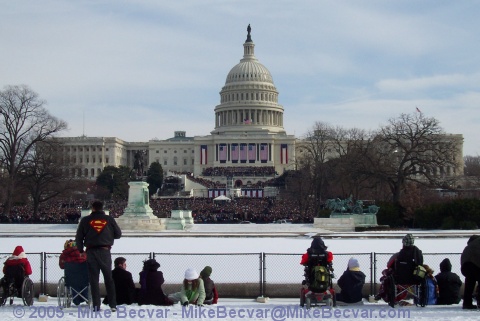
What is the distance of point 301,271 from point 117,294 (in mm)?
6408

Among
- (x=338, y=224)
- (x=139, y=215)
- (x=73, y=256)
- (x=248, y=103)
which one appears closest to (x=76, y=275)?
(x=73, y=256)

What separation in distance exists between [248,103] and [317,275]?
149 meters

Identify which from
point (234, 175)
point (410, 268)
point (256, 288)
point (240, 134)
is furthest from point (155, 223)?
point (240, 134)

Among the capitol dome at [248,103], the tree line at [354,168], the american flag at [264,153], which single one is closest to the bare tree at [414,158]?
the tree line at [354,168]

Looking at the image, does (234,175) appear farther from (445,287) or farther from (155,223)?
(445,287)

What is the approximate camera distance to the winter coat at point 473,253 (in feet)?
41.0

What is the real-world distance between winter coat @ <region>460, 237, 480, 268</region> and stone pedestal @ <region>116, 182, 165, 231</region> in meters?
30.8

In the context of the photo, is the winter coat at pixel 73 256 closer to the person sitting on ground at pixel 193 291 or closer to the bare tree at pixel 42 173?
the person sitting on ground at pixel 193 291

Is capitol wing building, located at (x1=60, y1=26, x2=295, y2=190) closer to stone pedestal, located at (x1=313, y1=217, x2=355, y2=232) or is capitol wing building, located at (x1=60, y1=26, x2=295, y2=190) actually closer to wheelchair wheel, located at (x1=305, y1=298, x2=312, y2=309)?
stone pedestal, located at (x1=313, y1=217, x2=355, y2=232)

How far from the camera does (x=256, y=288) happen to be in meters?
15.1

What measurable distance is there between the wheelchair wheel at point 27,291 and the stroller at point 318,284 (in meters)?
4.30

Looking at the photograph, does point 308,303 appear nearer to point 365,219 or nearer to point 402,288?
point 402,288

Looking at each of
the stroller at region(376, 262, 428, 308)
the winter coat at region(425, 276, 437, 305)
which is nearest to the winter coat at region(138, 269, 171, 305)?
the stroller at region(376, 262, 428, 308)

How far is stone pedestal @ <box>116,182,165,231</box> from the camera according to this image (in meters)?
42.7
